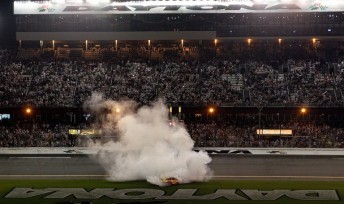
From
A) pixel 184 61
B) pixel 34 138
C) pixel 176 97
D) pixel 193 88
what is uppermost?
pixel 184 61

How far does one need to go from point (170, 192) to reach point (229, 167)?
13371 mm

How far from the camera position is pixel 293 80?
81.6 meters

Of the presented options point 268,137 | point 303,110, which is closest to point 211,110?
point 268,137

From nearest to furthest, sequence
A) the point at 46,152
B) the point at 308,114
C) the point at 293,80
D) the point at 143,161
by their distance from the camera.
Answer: the point at 143,161, the point at 46,152, the point at 308,114, the point at 293,80

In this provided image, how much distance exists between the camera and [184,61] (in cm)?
8738

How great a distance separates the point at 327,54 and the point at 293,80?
410 inches

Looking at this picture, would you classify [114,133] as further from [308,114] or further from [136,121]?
[308,114]

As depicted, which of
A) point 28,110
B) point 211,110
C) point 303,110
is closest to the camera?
point 303,110

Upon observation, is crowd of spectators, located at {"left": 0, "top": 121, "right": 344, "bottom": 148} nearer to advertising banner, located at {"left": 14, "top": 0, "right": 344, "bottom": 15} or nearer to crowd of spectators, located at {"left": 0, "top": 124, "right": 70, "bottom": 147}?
crowd of spectators, located at {"left": 0, "top": 124, "right": 70, "bottom": 147}

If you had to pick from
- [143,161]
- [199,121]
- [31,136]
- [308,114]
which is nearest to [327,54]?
[308,114]

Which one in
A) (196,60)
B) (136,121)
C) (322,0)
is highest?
(322,0)

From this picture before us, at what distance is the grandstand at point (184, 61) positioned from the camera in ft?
248

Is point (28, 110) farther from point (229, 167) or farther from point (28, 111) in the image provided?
point (229, 167)

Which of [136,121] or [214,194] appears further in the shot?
[136,121]
